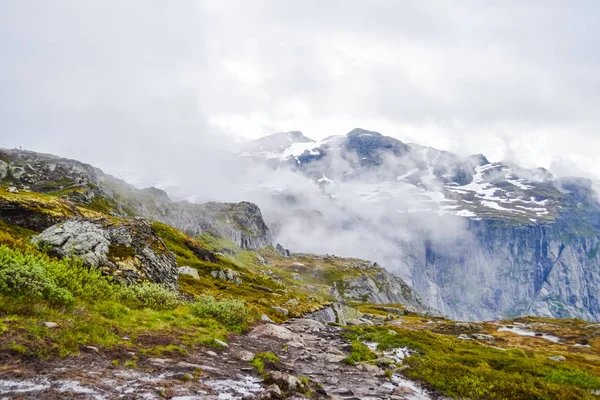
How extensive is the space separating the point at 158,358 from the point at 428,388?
47.2 ft

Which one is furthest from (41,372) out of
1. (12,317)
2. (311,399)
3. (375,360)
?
(375,360)

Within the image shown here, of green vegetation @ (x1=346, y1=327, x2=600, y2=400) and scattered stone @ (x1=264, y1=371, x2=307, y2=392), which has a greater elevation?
scattered stone @ (x1=264, y1=371, x2=307, y2=392)

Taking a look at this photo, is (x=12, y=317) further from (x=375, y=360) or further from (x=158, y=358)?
(x=375, y=360)

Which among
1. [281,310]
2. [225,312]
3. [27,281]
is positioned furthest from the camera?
[281,310]

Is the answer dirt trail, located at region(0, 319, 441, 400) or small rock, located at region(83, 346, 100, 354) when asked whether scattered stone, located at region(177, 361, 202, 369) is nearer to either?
dirt trail, located at region(0, 319, 441, 400)

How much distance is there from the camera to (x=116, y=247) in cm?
3591

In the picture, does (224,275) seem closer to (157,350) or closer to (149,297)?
(149,297)

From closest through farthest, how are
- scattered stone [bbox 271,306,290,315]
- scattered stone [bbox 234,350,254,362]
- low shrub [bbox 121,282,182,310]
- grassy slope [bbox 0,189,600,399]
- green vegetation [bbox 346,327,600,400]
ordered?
grassy slope [bbox 0,189,600,399]
green vegetation [bbox 346,327,600,400]
scattered stone [bbox 234,350,254,362]
low shrub [bbox 121,282,182,310]
scattered stone [bbox 271,306,290,315]

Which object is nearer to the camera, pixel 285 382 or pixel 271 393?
pixel 271 393

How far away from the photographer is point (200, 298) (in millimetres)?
35000

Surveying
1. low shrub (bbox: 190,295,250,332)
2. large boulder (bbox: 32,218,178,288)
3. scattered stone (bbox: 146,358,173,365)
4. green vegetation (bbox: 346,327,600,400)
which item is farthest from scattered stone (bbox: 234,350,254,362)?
large boulder (bbox: 32,218,178,288)

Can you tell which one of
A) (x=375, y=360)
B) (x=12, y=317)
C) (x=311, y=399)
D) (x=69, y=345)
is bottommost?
(x=375, y=360)

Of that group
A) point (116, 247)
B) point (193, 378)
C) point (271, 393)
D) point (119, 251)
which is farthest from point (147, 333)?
point (116, 247)

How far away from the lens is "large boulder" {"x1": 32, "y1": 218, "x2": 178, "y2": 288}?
31.6 metres
